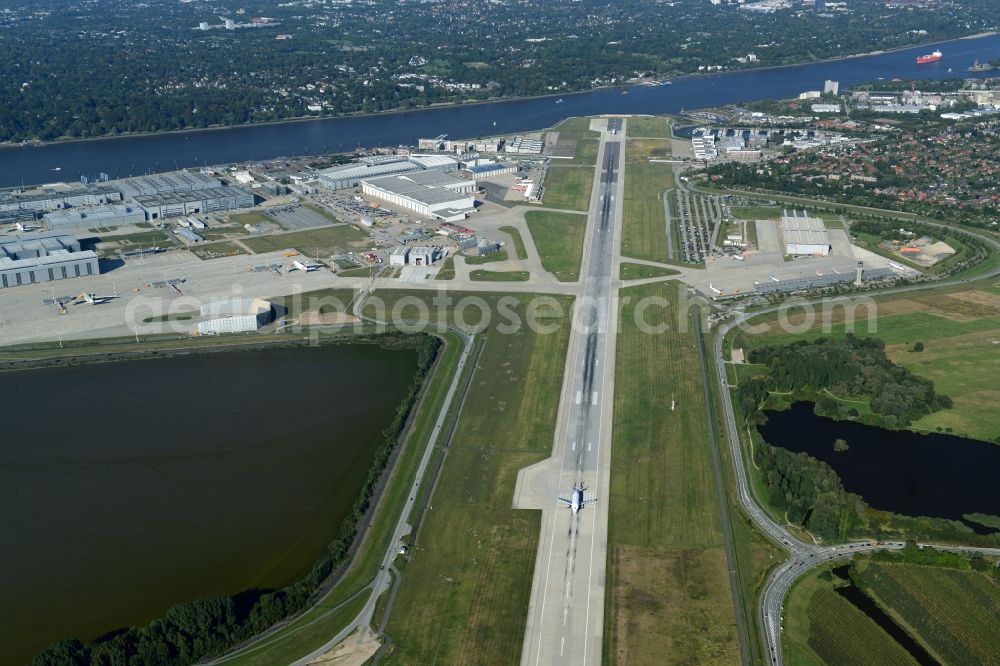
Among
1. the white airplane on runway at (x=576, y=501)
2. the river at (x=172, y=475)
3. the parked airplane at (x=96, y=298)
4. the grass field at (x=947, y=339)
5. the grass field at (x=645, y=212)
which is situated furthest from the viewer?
the grass field at (x=645, y=212)

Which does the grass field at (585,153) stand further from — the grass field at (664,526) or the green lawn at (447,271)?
the grass field at (664,526)

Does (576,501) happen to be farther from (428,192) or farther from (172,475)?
(428,192)

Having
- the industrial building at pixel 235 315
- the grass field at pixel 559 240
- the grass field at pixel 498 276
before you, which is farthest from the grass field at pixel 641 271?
the industrial building at pixel 235 315

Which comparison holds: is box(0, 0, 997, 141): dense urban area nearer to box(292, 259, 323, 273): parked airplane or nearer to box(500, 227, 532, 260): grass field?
box(500, 227, 532, 260): grass field

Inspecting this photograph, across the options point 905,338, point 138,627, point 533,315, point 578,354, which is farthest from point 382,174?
point 138,627

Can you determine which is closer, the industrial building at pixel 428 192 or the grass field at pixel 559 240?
the grass field at pixel 559 240

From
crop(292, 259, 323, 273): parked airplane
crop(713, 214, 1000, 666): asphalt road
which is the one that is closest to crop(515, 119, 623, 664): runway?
crop(713, 214, 1000, 666): asphalt road
